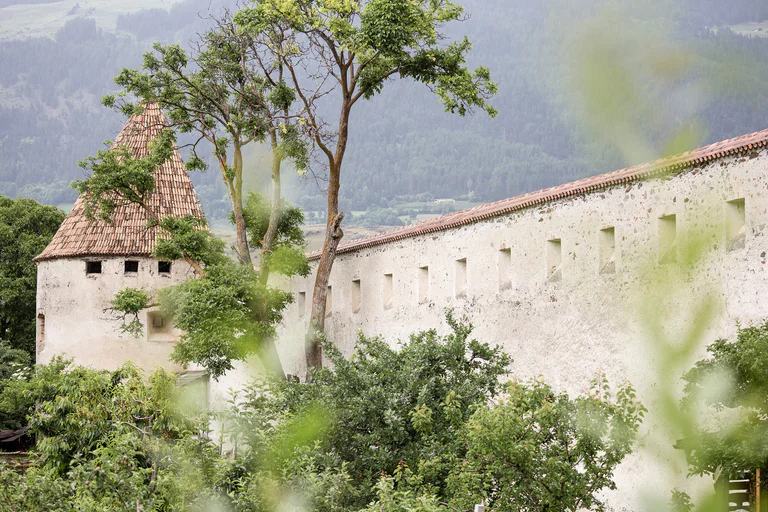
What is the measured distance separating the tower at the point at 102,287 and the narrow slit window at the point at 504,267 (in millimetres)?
13382

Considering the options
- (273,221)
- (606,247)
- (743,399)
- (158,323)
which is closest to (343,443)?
(606,247)

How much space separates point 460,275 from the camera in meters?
17.2

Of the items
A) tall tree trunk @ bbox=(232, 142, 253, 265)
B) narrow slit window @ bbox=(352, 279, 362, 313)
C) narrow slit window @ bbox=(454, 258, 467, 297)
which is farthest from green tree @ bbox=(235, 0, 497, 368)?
narrow slit window @ bbox=(454, 258, 467, 297)

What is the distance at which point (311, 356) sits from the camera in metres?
20.2

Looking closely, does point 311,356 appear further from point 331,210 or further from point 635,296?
point 635,296

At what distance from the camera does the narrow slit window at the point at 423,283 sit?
1842 cm

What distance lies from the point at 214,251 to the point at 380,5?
665cm

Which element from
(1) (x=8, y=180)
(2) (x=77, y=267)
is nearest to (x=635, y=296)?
(2) (x=77, y=267)

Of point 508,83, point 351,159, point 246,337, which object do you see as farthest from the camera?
point 351,159

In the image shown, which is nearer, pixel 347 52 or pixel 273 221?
pixel 347 52

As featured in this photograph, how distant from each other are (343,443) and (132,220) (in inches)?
695

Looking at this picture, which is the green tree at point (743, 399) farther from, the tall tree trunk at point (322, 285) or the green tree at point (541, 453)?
the tall tree trunk at point (322, 285)

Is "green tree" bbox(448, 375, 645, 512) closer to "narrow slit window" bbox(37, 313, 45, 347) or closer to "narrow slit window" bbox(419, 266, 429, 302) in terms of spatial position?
"narrow slit window" bbox(419, 266, 429, 302)

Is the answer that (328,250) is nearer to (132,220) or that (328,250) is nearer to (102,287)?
(102,287)
